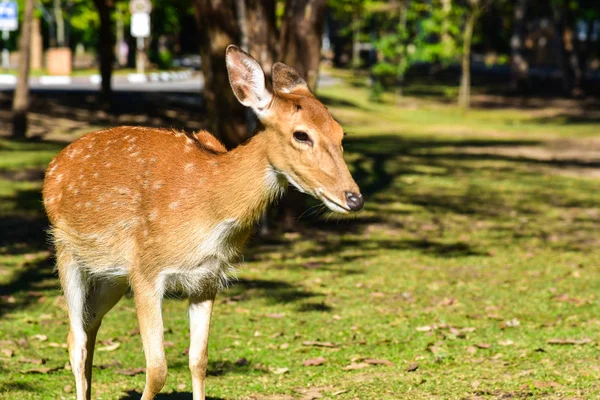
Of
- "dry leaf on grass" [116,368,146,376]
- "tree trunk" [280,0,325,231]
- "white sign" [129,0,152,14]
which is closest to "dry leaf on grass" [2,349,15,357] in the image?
"dry leaf on grass" [116,368,146,376]

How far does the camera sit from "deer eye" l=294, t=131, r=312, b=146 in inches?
212

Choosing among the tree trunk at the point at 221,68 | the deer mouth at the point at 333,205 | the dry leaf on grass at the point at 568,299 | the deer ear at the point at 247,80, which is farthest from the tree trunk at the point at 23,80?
the deer mouth at the point at 333,205

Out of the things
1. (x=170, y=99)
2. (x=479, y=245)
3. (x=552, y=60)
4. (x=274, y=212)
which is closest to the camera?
(x=479, y=245)

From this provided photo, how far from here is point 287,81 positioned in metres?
5.94

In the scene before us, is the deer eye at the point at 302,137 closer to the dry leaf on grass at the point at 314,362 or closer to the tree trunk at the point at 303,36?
the dry leaf on grass at the point at 314,362

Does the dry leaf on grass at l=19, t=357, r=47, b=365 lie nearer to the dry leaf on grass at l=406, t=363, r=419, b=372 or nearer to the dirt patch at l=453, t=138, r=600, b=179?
the dry leaf on grass at l=406, t=363, r=419, b=372

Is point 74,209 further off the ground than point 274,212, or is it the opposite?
point 74,209

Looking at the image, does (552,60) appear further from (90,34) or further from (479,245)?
(479,245)

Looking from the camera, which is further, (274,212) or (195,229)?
(274,212)

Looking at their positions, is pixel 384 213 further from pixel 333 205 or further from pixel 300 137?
pixel 333 205

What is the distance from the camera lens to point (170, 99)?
32.8 metres

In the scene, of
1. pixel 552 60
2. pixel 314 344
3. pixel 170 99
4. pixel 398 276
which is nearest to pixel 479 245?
pixel 398 276

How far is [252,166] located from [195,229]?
496mm

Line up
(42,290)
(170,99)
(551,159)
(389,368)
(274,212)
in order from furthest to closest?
(170,99), (551,159), (274,212), (42,290), (389,368)
